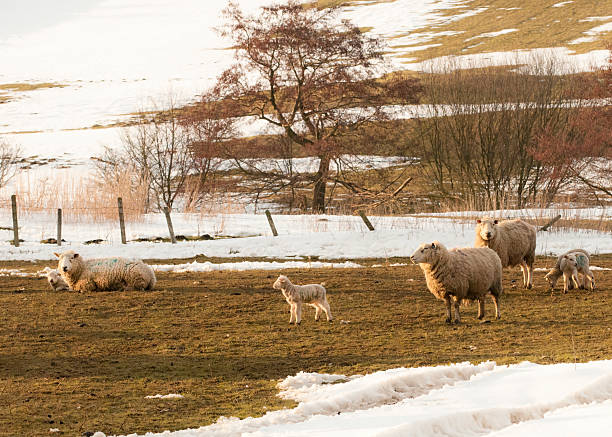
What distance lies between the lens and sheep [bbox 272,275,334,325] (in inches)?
466

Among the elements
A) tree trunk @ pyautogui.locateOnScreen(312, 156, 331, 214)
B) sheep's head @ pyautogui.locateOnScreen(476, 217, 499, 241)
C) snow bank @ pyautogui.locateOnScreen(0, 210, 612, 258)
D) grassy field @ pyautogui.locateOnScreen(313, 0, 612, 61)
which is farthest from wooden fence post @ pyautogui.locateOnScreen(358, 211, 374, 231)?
grassy field @ pyautogui.locateOnScreen(313, 0, 612, 61)

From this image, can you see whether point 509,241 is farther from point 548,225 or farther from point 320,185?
point 320,185

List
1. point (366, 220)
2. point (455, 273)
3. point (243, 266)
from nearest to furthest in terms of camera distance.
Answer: point (455, 273) → point (243, 266) → point (366, 220)

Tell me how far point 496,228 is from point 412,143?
32133mm

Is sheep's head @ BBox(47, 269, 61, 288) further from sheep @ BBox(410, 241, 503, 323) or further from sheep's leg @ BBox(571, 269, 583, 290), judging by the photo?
sheep's leg @ BBox(571, 269, 583, 290)

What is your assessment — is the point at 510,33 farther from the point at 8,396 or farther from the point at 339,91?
the point at 8,396

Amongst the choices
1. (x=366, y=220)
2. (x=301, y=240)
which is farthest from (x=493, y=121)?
(x=301, y=240)

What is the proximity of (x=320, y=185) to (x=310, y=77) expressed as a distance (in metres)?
5.96

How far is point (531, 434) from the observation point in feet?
16.5

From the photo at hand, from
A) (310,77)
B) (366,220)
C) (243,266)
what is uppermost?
(310,77)

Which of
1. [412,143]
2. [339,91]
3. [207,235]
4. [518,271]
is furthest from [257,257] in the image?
[412,143]

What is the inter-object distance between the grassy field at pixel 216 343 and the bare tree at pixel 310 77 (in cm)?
2391

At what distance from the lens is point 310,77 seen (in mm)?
39562

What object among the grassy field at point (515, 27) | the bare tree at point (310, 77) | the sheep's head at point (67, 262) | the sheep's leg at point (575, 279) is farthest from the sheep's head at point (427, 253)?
the grassy field at point (515, 27)
